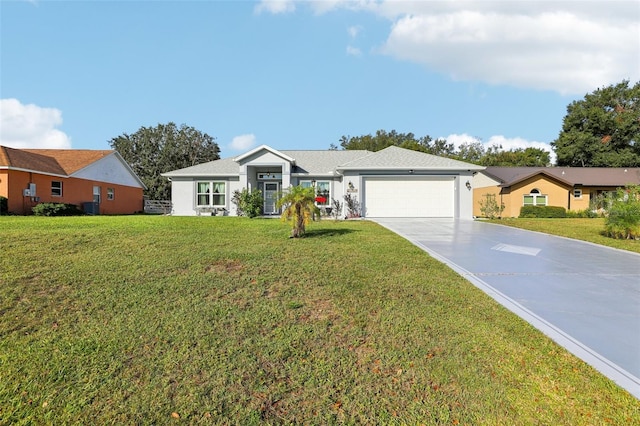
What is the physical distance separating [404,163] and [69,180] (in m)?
22.1

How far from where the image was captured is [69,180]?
22.3 metres

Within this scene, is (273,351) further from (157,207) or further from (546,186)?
(157,207)

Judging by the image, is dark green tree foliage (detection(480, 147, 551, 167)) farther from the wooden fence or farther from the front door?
the wooden fence

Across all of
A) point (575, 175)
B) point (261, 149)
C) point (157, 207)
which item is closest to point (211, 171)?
point (261, 149)

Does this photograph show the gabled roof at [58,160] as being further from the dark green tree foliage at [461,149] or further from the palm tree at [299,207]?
the dark green tree foliage at [461,149]

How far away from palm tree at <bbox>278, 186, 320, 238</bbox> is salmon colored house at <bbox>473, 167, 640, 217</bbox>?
21538 millimetres

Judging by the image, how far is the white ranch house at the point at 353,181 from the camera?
61.1 feet

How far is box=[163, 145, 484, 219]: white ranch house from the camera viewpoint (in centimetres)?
1862

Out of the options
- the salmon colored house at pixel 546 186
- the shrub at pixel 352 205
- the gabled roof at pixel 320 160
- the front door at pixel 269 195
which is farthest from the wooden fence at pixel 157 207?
the salmon colored house at pixel 546 186

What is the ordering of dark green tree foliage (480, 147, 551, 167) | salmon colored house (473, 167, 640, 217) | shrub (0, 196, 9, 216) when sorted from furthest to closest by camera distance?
dark green tree foliage (480, 147, 551, 167)
salmon colored house (473, 167, 640, 217)
shrub (0, 196, 9, 216)

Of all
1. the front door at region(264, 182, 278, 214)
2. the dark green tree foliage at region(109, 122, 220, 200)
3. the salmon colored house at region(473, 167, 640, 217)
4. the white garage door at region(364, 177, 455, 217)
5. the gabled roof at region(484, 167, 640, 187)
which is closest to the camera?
the white garage door at region(364, 177, 455, 217)

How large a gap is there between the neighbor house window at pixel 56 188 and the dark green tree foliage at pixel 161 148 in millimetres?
23680

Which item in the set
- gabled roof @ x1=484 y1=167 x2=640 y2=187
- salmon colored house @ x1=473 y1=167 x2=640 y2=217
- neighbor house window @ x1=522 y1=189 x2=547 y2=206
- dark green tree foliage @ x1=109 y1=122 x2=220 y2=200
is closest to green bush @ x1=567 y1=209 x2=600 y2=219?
salmon colored house @ x1=473 y1=167 x2=640 y2=217

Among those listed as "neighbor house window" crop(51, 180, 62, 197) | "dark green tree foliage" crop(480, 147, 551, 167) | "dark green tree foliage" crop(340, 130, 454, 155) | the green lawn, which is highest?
"dark green tree foliage" crop(340, 130, 454, 155)
